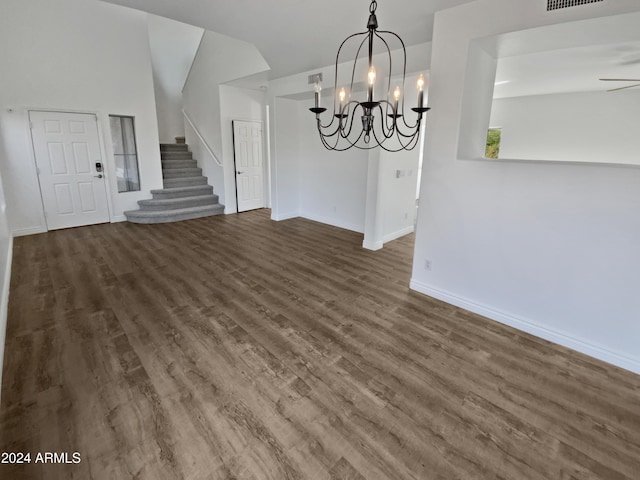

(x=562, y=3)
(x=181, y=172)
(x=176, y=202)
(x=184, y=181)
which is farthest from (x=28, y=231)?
(x=562, y=3)

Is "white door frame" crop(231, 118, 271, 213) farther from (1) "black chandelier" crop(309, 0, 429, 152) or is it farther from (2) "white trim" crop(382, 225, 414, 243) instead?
(2) "white trim" crop(382, 225, 414, 243)

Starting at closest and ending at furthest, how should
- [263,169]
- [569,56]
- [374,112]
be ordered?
[569,56] < [374,112] < [263,169]

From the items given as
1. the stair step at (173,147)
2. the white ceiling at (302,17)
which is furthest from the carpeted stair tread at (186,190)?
the white ceiling at (302,17)

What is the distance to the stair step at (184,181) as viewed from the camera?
7246mm

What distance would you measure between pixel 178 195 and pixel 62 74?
282cm

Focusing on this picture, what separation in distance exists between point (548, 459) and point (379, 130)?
398 centimetres

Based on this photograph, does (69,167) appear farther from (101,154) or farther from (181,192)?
(181,192)

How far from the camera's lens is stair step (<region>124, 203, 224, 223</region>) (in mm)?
6242

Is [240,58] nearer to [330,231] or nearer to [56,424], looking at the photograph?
[330,231]

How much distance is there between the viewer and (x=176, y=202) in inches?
265

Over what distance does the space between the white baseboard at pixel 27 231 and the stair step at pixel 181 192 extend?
199 centimetres

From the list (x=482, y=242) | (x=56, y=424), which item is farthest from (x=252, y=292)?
(x=482, y=242)

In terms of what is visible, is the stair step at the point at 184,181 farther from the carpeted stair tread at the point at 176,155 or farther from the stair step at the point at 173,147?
the stair step at the point at 173,147

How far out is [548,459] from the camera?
1.61 meters
